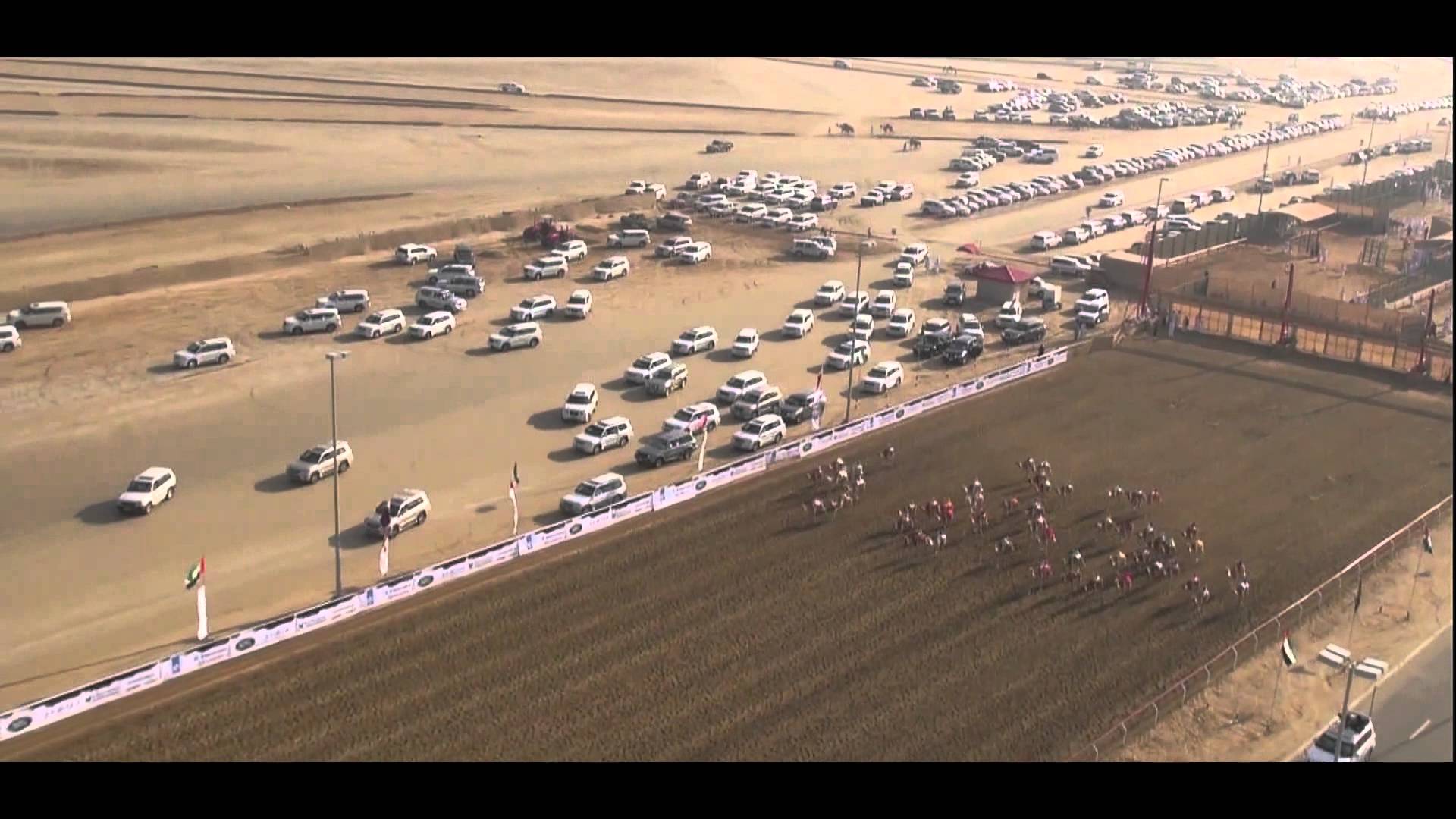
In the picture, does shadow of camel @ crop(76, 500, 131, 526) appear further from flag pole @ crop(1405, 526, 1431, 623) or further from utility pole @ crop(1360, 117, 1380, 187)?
utility pole @ crop(1360, 117, 1380, 187)

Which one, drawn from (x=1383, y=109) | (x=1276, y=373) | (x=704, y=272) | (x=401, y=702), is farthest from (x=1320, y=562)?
(x=1383, y=109)

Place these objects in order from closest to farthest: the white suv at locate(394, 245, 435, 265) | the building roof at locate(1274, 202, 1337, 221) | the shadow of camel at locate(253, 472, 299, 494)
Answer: the shadow of camel at locate(253, 472, 299, 494) < the white suv at locate(394, 245, 435, 265) < the building roof at locate(1274, 202, 1337, 221)

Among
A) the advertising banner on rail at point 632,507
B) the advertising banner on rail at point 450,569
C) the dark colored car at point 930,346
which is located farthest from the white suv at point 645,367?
the advertising banner on rail at point 450,569

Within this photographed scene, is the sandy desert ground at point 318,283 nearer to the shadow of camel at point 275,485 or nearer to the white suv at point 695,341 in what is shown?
the shadow of camel at point 275,485

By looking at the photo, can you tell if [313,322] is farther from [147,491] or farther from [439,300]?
[147,491]

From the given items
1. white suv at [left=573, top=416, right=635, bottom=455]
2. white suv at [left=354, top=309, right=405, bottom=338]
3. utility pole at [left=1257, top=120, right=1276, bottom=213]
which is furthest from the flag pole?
utility pole at [left=1257, top=120, right=1276, bottom=213]

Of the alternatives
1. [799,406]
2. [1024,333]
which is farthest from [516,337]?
[1024,333]
